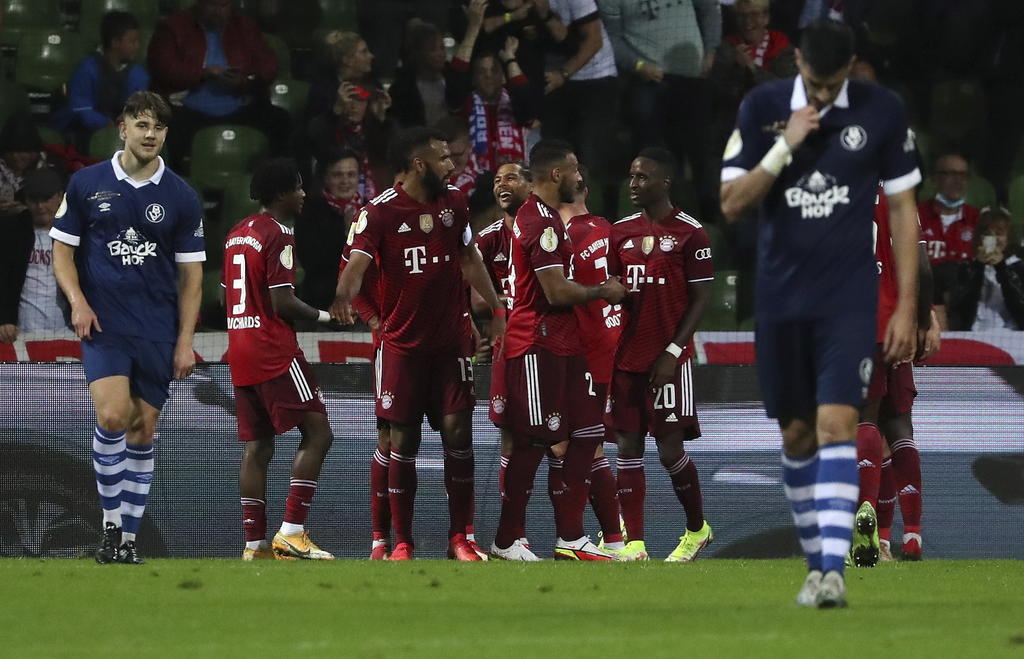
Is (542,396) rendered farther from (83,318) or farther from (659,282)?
(83,318)

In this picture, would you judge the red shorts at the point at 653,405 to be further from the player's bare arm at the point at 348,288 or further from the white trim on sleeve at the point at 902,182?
the white trim on sleeve at the point at 902,182

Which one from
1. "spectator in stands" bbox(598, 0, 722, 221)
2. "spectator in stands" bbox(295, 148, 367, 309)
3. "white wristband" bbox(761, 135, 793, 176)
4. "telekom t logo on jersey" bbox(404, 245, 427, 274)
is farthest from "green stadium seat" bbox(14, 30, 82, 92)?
"white wristband" bbox(761, 135, 793, 176)

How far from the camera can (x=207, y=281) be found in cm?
1334

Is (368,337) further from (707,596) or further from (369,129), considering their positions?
(707,596)

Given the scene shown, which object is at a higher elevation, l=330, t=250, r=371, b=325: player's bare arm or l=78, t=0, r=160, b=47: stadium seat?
l=78, t=0, r=160, b=47: stadium seat

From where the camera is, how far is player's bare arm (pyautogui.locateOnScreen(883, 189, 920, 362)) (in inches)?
233

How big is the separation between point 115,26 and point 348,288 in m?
5.85

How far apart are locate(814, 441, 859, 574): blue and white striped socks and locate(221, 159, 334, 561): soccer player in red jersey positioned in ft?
14.3

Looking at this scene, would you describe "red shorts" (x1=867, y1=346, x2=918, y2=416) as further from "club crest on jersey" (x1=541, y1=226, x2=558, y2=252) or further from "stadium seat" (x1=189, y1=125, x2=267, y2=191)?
"stadium seat" (x1=189, y1=125, x2=267, y2=191)

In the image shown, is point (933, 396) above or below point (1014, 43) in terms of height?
below

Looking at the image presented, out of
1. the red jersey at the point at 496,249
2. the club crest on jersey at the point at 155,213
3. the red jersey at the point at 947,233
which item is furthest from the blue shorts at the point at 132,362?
the red jersey at the point at 947,233

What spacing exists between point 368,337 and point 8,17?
5686mm

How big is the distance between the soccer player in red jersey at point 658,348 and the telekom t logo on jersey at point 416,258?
4.67ft

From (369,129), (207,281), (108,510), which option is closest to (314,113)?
(369,129)
